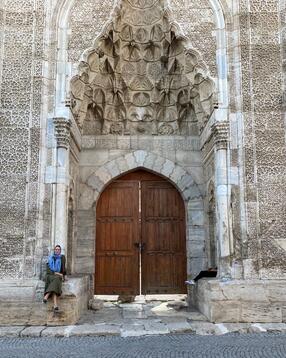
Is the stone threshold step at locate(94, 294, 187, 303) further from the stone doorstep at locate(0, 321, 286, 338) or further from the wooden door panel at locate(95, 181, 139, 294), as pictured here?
the stone doorstep at locate(0, 321, 286, 338)

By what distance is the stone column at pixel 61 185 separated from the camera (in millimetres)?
5484

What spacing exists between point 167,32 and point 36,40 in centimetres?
190

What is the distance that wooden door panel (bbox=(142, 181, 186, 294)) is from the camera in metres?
6.95

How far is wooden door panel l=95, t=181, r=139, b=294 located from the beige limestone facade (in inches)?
9.7

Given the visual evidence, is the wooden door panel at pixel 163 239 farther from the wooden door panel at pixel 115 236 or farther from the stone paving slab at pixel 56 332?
the stone paving slab at pixel 56 332

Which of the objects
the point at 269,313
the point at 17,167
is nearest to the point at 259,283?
the point at 269,313

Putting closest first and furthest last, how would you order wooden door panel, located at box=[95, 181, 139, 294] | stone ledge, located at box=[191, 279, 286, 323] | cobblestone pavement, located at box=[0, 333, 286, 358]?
1. cobblestone pavement, located at box=[0, 333, 286, 358]
2. stone ledge, located at box=[191, 279, 286, 323]
3. wooden door panel, located at box=[95, 181, 139, 294]

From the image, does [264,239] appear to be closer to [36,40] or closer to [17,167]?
[17,167]

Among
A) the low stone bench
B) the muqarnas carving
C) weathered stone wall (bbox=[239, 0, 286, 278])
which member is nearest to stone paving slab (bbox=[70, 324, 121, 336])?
the low stone bench

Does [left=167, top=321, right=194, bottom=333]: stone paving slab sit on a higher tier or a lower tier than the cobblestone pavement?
higher

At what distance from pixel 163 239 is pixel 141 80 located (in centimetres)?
265

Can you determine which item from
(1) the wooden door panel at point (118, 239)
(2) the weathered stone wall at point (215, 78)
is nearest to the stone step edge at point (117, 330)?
(2) the weathered stone wall at point (215, 78)

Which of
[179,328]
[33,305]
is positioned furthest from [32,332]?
[179,328]

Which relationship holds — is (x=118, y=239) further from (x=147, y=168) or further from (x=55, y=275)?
(x=55, y=275)
